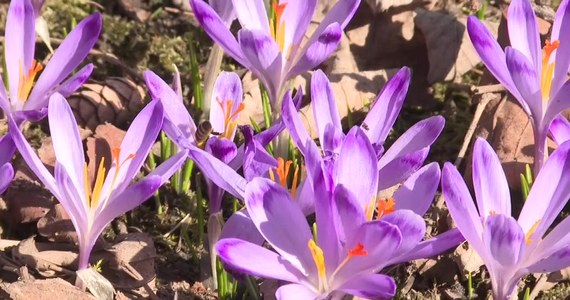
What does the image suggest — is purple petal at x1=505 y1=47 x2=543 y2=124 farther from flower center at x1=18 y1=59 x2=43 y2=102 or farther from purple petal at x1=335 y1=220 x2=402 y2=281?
flower center at x1=18 y1=59 x2=43 y2=102

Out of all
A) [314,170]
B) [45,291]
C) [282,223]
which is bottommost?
[45,291]

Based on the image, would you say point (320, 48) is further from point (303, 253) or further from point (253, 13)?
point (303, 253)

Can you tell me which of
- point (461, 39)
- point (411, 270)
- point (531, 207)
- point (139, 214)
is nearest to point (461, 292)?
point (411, 270)

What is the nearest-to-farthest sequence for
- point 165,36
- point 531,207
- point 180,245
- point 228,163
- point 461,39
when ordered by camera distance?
1. point 531,207
2. point 228,163
3. point 180,245
4. point 461,39
5. point 165,36

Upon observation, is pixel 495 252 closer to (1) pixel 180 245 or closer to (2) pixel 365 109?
(1) pixel 180 245

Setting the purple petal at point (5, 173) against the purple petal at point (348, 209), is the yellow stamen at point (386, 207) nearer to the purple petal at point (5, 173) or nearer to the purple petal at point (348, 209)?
the purple petal at point (348, 209)

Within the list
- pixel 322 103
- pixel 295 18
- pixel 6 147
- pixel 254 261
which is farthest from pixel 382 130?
A: pixel 6 147

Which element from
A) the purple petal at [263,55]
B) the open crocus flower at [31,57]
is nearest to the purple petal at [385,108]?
the purple petal at [263,55]
